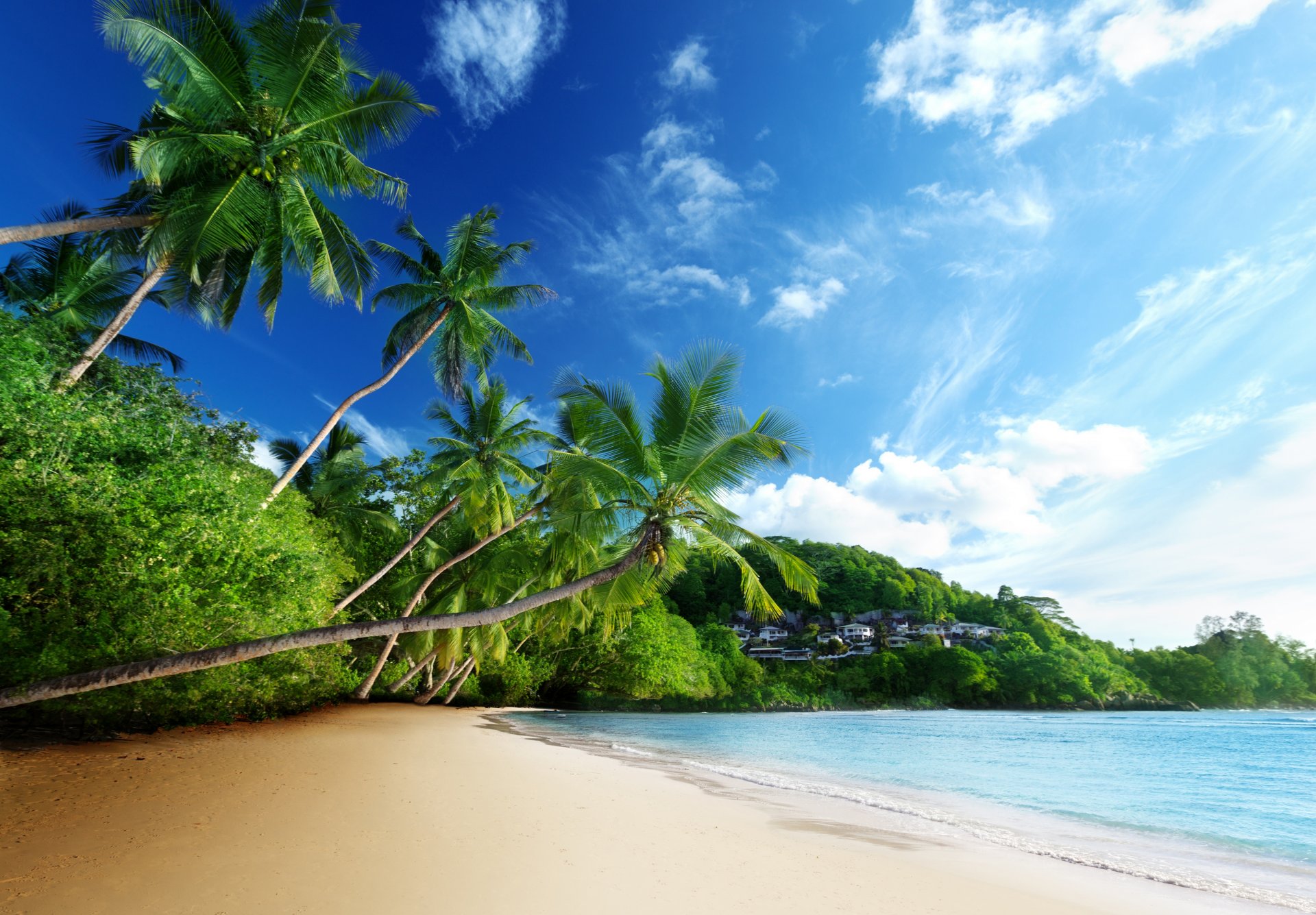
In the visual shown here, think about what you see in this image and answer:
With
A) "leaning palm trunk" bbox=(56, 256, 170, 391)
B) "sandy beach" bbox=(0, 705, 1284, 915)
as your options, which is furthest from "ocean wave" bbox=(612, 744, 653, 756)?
"leaning palm trunk" bbox=(56, 256, 170, 391)

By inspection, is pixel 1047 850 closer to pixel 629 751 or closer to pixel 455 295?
pixel 629 751

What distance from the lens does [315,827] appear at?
4.92 meters

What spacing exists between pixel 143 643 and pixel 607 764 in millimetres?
→ 7240

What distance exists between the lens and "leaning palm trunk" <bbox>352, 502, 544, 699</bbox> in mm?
13367

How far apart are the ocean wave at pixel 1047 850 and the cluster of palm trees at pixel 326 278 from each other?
11.4 feet

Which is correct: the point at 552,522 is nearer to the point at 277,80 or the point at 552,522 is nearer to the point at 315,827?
the point at 315,827

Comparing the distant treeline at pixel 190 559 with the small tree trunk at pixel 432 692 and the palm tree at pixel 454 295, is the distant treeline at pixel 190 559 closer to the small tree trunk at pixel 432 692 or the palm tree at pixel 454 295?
the small tree trunk at pixel 432 692

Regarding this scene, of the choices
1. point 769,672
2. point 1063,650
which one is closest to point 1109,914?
point 769,672

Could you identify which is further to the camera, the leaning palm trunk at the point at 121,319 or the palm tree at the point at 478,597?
the palm tree at the point at 478,597

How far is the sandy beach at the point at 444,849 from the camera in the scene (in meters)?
3.64

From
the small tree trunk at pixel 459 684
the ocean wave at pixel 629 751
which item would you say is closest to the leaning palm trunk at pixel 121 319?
the ocean wave at pixel 629 751

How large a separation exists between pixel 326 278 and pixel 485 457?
259 inches

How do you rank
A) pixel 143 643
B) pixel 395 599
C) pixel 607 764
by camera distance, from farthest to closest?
pixel 395 599
pixel 607 764
pixel 143 643

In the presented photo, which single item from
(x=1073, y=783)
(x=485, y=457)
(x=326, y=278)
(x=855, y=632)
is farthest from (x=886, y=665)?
(x=326, y=278)
